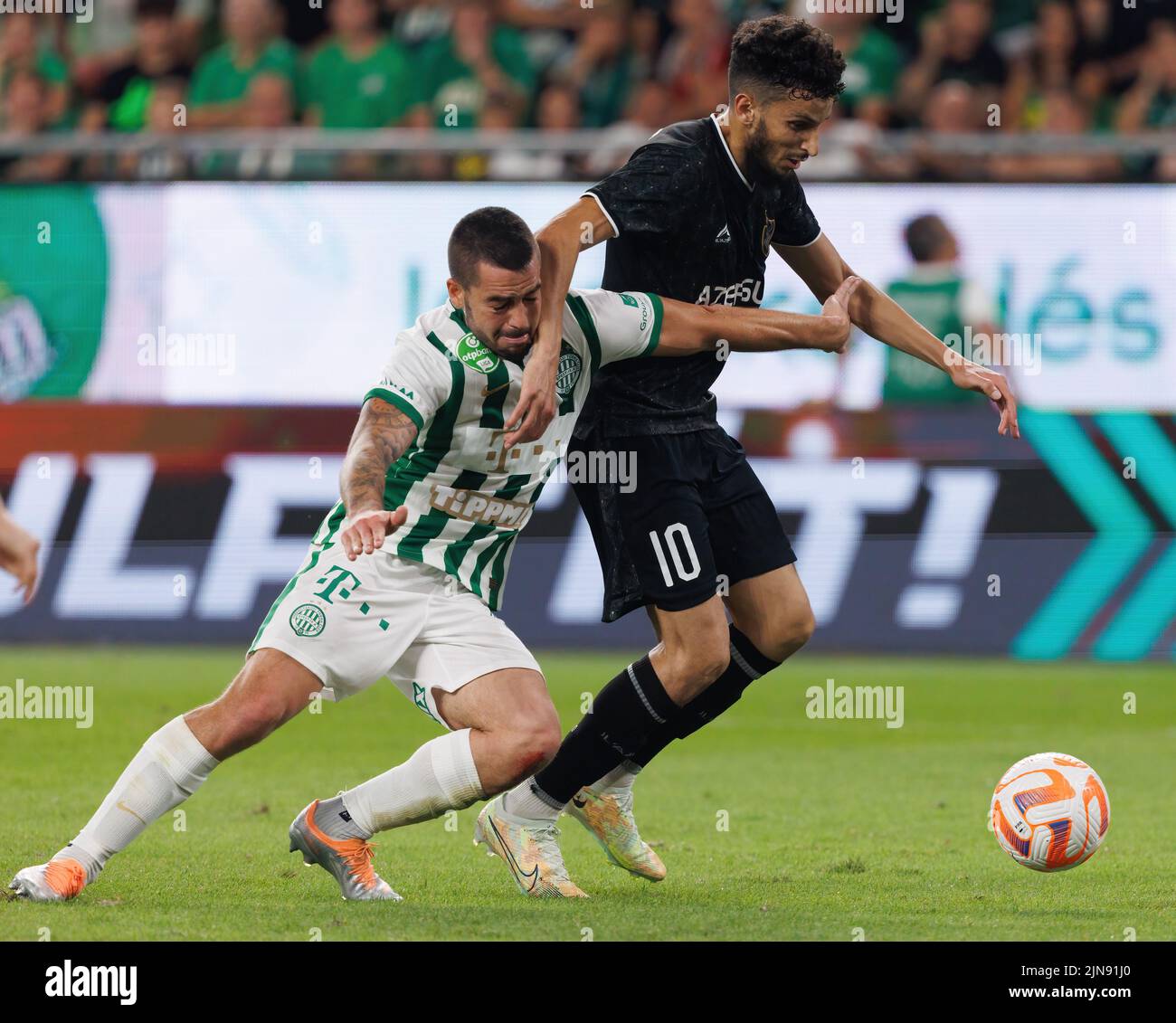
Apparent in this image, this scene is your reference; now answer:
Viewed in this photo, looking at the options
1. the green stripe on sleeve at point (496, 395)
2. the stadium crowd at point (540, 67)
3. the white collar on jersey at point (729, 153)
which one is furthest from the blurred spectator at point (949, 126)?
the green stripe on sleeve at point (496, 395)

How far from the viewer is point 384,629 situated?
5.24 metres

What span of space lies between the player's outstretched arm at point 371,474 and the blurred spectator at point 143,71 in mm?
8684

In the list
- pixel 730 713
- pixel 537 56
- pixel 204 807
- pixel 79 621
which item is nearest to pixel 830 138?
pixel 537 56

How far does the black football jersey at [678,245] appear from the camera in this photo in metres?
5.68

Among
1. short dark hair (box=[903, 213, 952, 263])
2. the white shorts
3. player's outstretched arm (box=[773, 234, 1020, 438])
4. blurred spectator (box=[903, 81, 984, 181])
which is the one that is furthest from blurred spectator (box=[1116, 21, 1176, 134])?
the white shorts

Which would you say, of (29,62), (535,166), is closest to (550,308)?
(535,166)

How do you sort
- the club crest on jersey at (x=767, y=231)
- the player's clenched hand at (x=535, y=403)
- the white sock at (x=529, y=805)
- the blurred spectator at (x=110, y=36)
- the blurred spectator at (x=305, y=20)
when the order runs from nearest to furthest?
1. the player's clenched hand at (x=535, y=403)
2. the white sock at (x=529, y=805)
3. the club crest on jersey at (x=767, y=231)
4. the blurred spectator at (x=110, y=36)
5. the blurred spectator at (x=305, y=20)

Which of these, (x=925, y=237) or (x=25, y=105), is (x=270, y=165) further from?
(x=925, y=237)

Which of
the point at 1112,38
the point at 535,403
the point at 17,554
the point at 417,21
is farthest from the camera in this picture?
the point at 1112,38

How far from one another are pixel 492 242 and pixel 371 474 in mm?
775

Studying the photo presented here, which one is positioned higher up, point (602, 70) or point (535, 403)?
point (602, 70)

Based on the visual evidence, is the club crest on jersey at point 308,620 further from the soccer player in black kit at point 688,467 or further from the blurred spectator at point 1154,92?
the blurred spectator at point 1154,92

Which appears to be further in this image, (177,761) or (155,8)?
(155,8)

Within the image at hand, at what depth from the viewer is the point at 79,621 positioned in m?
11.6
